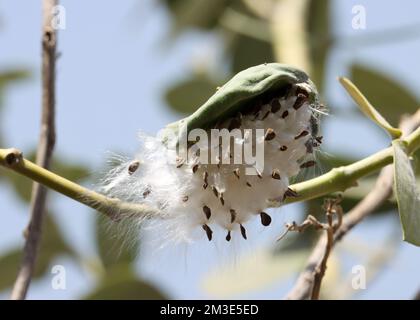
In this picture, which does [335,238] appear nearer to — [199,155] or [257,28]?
[199,155]

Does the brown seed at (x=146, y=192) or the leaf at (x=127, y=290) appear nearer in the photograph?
the brown seed at (x=146, y=192)

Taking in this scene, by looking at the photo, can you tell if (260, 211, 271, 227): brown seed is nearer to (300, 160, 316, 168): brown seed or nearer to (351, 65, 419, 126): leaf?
(300, 160, 316, 168): brown seed

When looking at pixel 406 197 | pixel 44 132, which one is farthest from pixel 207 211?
pixel 44 132

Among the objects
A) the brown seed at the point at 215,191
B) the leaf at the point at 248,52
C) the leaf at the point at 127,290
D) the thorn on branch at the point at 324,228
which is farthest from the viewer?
the leaf at the point at 248,52

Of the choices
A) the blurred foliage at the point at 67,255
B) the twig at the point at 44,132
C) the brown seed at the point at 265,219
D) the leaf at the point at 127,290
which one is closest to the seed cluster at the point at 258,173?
the brown seed at the point at 265,219

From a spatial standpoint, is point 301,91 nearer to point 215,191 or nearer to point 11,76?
point 215,191

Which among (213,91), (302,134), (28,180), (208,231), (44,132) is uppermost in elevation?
(213,91)

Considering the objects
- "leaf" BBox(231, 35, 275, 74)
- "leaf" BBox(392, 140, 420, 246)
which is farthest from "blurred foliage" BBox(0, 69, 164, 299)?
"leaf" BBox(231, 35, 275, 74)

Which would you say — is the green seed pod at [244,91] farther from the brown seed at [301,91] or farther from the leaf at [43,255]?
the leaf at [43,255]
